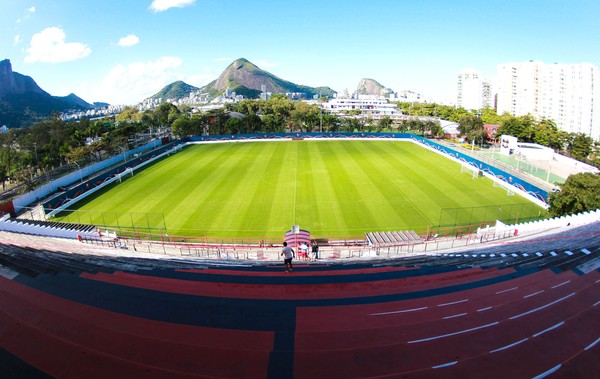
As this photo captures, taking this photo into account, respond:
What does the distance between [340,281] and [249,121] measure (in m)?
63.1

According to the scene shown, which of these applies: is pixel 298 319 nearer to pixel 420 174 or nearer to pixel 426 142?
pixel 420 174

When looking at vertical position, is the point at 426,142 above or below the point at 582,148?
above

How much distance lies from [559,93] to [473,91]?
57.6m

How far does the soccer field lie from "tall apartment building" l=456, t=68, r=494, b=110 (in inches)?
3910

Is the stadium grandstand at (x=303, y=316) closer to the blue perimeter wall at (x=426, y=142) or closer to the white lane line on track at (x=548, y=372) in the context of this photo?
the white lane line on track at (x=548, y=372)

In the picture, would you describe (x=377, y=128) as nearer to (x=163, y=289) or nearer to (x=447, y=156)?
(x=447, y=156)

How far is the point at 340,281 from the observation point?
11734 mm

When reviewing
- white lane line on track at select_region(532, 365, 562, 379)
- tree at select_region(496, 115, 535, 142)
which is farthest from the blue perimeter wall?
white lane line on track at select_region(532, 365, 562, 379)

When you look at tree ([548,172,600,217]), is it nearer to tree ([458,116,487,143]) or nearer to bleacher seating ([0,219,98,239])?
bleacher seating ([0,219,98,239])

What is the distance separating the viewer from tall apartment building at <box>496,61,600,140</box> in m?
68.0

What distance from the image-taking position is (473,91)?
130 metres

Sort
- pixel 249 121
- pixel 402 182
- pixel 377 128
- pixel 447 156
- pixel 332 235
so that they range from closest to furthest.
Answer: pixel 332 235 < pixel 402 182 < pixel 447 156 < pixel 249 121 < pixel 377 128

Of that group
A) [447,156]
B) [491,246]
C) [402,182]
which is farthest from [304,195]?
[447,156]

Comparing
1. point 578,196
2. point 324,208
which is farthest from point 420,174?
point 578,196
